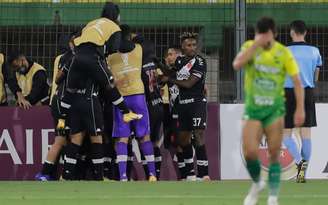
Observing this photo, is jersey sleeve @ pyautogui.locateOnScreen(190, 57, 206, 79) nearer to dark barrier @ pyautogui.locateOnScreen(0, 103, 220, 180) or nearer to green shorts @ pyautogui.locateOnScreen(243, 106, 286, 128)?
dark barrier @ pyautogui.locateOnScreen(0, 103, 220, 180)

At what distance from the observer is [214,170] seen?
47.1 feet

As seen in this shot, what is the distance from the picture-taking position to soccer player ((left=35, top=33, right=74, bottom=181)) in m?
12.9

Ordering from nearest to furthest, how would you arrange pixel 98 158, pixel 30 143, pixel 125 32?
pixel 98 158
pixel 125 32
pixel 30 143

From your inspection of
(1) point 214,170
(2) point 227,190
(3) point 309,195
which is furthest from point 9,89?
(3) point 309,195

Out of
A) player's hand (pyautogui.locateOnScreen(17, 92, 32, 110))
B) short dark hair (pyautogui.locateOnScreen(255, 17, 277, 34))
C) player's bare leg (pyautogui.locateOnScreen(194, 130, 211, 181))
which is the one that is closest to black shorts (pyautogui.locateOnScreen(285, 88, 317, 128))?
player's bare leg (pyautogui.locateOnScreen(194, 130, 211, 181))

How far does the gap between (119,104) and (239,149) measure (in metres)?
2.78

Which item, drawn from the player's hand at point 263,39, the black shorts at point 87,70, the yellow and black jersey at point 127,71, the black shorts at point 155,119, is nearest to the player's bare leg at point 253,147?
the player's hand at point 263,39

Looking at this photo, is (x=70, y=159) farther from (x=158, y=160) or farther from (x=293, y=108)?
(x=293, y=108)

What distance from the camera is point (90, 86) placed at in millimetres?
12633

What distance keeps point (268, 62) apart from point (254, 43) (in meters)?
0.24

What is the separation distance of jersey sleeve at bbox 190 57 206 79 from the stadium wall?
118 cm

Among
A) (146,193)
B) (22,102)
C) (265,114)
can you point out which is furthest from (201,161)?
(265,114)

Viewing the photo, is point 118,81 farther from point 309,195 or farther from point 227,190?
point 309,195

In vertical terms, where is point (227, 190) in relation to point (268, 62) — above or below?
below
